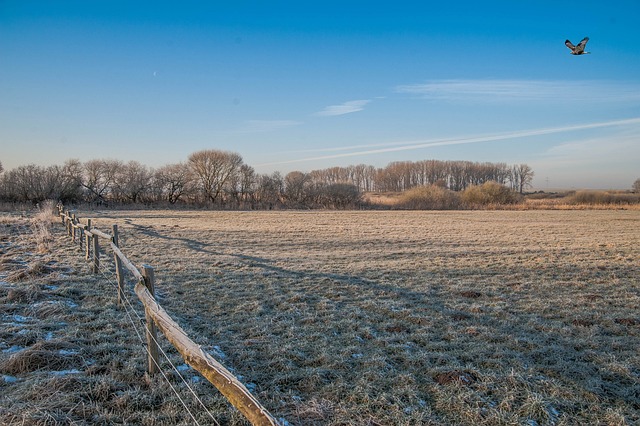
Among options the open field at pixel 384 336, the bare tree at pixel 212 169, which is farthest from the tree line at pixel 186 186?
the open field at pixel 384 336

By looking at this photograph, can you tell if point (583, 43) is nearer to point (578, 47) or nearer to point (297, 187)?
point (578, 47)

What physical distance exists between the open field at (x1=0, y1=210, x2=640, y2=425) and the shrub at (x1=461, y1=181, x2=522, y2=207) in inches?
1989

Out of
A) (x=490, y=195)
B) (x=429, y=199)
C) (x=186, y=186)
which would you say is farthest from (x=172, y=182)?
(x=490, y=195)

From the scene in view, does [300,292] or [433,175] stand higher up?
[433,175]

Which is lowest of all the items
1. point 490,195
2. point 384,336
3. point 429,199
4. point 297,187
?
point 384,336

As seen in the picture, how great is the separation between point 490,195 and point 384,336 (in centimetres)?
6182

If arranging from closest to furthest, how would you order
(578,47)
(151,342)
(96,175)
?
(151,342), (578,47), (96,175)

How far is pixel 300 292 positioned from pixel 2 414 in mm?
6101

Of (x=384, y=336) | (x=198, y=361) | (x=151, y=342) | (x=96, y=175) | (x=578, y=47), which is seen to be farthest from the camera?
(x=96, y=175)

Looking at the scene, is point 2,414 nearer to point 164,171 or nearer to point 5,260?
point 5,260

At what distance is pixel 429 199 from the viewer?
59.7 meters

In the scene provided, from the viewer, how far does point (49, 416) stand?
3535mm

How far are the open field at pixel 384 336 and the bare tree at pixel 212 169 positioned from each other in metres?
51.6

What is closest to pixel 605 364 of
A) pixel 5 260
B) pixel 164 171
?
pixel 5 260
